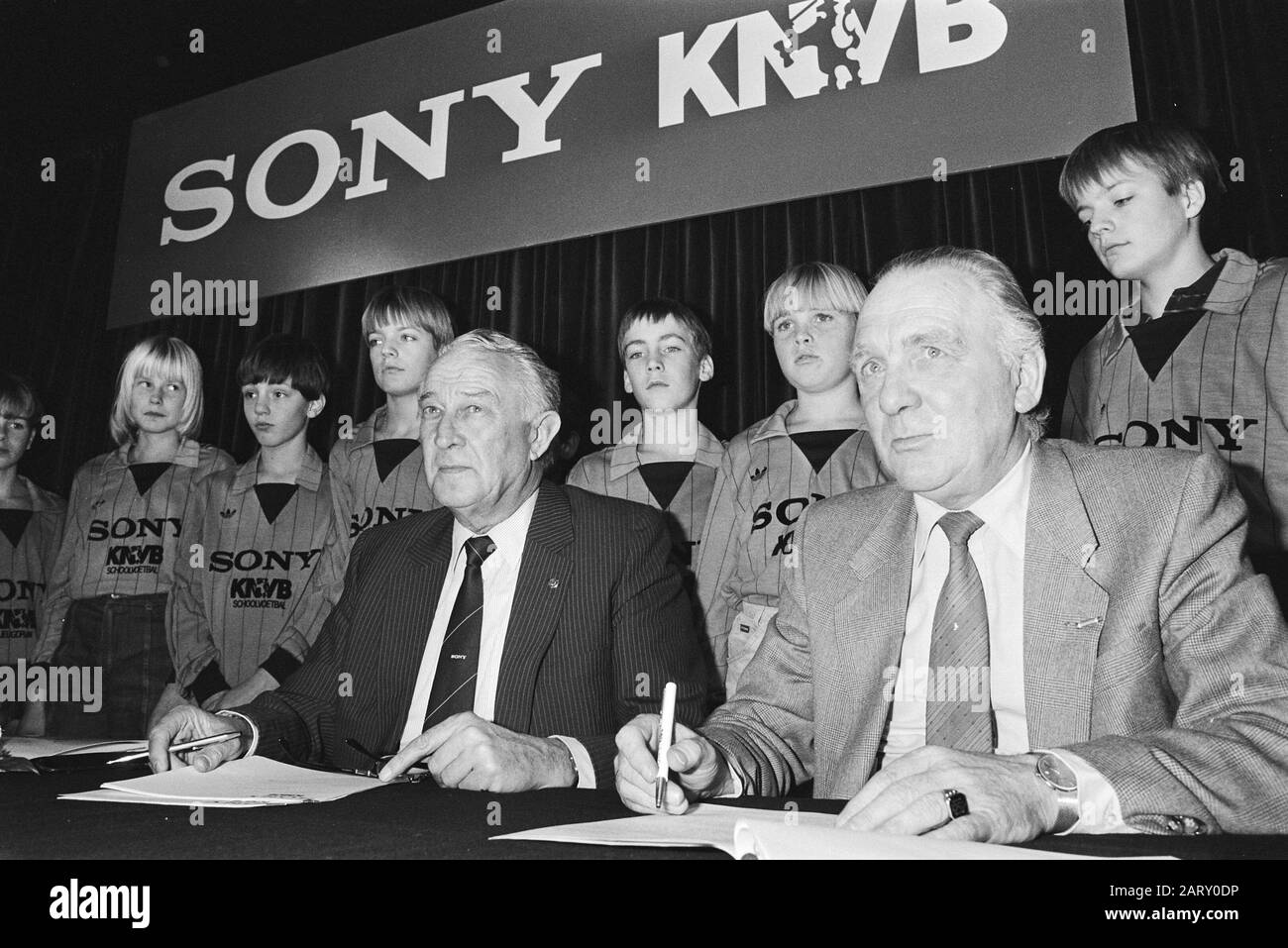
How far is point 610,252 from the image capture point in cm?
408

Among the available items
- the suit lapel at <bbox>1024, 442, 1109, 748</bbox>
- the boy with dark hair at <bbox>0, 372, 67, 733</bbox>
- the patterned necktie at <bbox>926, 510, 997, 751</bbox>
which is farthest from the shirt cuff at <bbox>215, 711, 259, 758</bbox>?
the boy with dark hair at <bbox>0, 372, 67, 733</bbox>

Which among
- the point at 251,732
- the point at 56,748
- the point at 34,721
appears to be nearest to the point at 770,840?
the point at 251,732

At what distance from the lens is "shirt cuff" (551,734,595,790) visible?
179 cm

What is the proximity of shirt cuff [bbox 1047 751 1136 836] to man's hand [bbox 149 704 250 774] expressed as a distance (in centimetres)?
126

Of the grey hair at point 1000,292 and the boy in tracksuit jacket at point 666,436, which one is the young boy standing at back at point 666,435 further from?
the grey hair at point 1000,292

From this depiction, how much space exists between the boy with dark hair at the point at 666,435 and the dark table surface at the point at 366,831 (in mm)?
2091

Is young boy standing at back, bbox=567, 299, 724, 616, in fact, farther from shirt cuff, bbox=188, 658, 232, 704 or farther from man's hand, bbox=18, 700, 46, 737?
man's hand, bbox=18, 700, 46, 737

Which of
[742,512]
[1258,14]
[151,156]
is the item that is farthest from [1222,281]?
[151,156]

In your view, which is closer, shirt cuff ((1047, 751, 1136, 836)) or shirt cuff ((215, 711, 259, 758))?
shirt cuff ((1047, 751, 1136, 836))

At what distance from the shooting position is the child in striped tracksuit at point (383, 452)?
12.5ft

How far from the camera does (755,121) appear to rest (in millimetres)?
3809

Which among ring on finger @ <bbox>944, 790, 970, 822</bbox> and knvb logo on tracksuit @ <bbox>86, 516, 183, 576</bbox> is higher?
knvb logo on tracksuit @ <bbox>86, 516, 183, 576</bbox>
